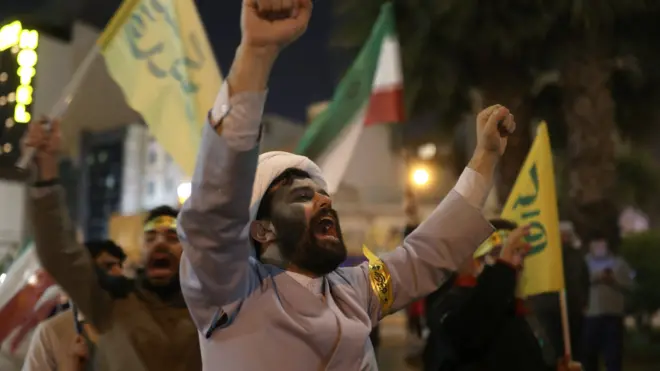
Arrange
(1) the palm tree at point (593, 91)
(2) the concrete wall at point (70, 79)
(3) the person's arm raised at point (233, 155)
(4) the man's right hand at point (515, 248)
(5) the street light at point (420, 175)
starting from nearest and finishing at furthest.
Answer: (3) the person's arm raised at point (233, 155) < (4) the man's right hand at point (515, 248) < (1) the palm tree at point (593, 91) < (5) the street light at point (420, 175) < (2) the concrete wall at point (70, 79)

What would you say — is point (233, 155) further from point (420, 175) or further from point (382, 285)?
point (420, 175)

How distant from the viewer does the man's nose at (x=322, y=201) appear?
7.23ft

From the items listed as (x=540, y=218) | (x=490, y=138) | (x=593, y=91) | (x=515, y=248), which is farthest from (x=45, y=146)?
(x=593, y=91)

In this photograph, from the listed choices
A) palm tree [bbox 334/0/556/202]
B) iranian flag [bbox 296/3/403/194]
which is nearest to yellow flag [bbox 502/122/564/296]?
iranian flag [bbox 296/3/403/194]

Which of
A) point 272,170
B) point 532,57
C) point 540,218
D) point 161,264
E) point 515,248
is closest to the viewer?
point 272,170

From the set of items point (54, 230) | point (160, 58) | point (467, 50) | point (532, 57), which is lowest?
point (54, 230)

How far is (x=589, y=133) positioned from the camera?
13.0 meters

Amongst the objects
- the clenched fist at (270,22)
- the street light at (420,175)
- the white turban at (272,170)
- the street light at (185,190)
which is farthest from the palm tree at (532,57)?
the clenched fist at (270,22)

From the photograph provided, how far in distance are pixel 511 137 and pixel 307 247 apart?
36.4 feet

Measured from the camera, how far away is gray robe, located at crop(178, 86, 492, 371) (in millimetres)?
1784

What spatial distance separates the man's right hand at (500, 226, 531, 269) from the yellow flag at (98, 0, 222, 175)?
7.19 ft

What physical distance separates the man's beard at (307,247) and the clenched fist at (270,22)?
0.53 m

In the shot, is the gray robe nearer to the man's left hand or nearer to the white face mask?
the man's left hand

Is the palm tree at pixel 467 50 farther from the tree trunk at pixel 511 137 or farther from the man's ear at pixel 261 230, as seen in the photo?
the man's ear at pixel 261 230
